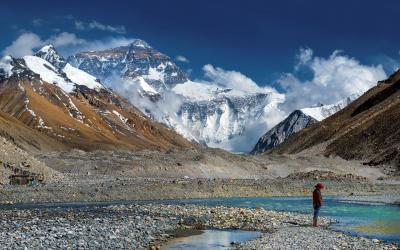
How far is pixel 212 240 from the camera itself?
3494cm

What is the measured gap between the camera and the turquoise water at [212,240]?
32.4m

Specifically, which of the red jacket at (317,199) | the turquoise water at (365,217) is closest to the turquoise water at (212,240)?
the red jacket at (317,199)

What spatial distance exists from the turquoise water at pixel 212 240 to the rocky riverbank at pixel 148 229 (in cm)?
81

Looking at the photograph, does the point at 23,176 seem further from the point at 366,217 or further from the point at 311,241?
the point at 311,241

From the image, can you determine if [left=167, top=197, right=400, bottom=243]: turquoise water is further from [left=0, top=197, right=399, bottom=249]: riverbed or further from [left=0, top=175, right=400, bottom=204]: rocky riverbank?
[left=0, top=175, right=400, bottom=204]: rocky riverbank

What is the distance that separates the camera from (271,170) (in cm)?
14650

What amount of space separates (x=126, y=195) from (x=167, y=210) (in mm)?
21733

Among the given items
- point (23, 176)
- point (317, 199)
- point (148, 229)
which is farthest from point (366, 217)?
point (23, 176)

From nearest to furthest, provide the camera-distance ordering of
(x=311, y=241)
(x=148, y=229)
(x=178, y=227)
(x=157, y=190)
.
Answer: (x=311, y=241) < (x=148, y=229) < (x=178, y=227) < (x=157, y=190)

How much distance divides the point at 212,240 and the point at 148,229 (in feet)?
14.8

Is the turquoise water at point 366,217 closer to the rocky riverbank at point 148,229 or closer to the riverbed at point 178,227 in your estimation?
the riverbed at point 178,227

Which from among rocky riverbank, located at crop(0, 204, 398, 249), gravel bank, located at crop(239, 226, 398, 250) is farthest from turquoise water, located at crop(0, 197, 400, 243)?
gravel bank, located at crop(239, 226, 398, 250)

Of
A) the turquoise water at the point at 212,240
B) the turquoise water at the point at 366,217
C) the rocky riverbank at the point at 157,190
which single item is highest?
the rocky riverbank at the point at 157,190

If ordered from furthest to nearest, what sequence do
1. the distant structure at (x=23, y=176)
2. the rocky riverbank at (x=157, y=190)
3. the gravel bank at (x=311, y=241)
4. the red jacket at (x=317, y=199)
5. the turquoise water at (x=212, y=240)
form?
the distant structure at (x=23, y=176)
the rocky riverbank at (x=157, y=190)
the red jacket at (x=317, y=199)
the turquoise water at (x=212, y=240)
the gravel bank at (x=311, y=241)
